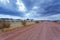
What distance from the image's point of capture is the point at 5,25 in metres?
31.5

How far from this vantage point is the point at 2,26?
30.8 m

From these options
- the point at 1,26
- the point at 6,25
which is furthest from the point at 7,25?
the point at 1,26

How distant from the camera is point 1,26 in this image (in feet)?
98.5

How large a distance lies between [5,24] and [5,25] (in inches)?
11.1

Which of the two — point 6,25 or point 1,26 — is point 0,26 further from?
point 6,25

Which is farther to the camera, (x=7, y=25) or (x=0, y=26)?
(x=7, y=25)

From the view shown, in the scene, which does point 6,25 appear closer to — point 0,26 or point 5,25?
point 5,25

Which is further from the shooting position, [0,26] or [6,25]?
[6,25]

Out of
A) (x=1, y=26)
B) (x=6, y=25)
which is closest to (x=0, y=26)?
(x=1, y=26)

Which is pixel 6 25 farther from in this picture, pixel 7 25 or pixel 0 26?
pixel 0 26

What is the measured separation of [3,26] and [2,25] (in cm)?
38

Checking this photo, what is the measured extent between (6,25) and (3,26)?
3.04ft

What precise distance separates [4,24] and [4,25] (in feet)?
0.78

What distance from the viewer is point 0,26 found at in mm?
29781
